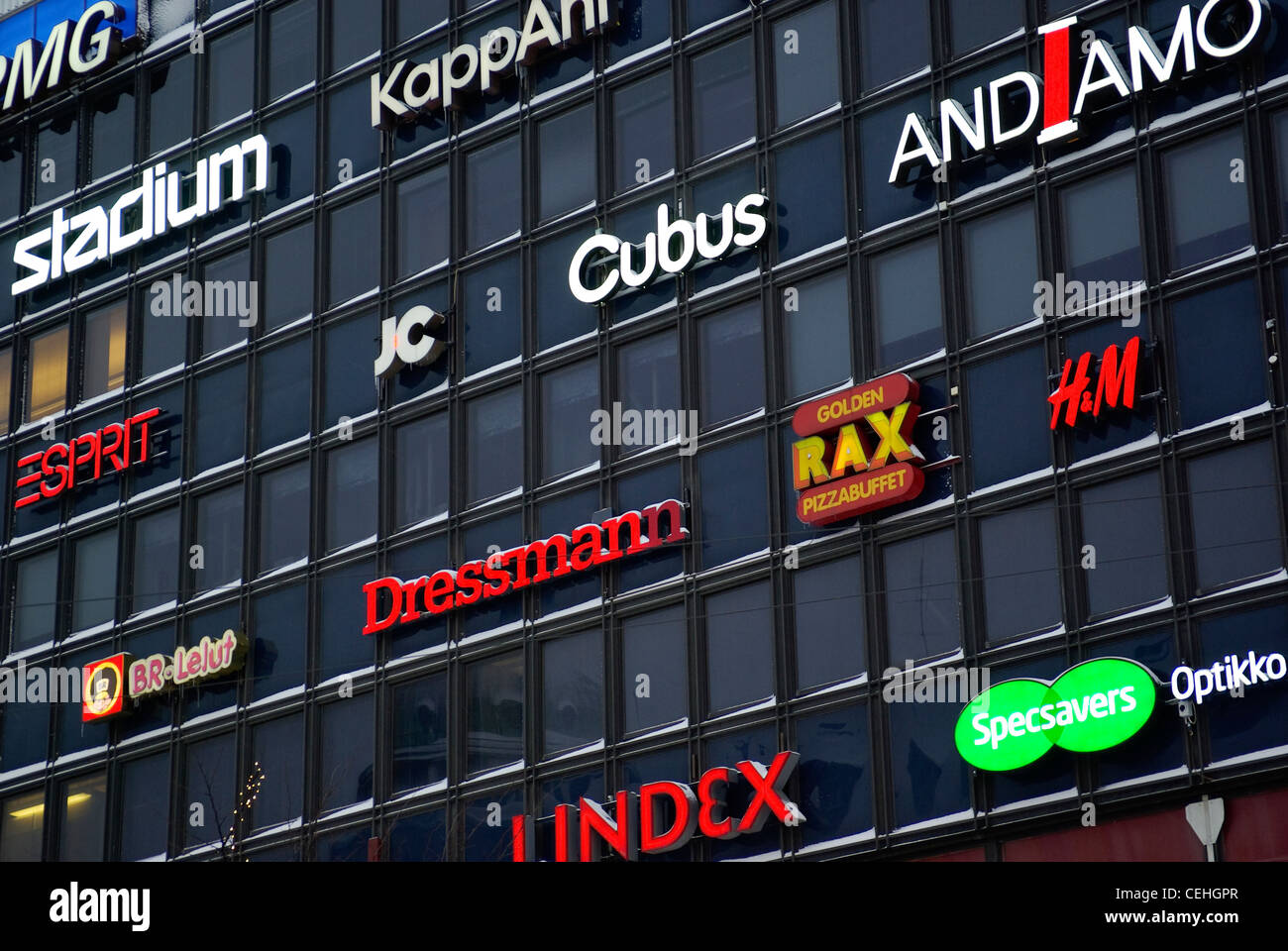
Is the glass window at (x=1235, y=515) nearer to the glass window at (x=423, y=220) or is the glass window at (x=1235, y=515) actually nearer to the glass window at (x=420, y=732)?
the glass window at (x=420, y=732)

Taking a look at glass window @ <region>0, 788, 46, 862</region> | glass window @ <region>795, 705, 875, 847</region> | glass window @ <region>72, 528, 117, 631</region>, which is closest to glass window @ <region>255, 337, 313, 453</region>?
glass window @ <region>72, 528, 117, 631</region>

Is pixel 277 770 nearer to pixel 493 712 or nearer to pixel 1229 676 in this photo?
pixel 493 712

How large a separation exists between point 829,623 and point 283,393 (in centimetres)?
1650

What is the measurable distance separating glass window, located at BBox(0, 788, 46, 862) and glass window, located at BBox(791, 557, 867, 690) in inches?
835

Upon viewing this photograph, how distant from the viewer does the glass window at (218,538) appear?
5278cm

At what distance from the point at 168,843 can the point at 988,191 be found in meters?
23.5

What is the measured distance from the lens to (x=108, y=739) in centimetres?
5344

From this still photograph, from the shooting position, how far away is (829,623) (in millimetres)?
42594

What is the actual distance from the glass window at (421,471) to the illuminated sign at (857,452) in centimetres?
937

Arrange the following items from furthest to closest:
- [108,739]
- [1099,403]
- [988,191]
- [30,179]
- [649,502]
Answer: [30,179], [108,739], [649,502], [988,191], [1099,403]

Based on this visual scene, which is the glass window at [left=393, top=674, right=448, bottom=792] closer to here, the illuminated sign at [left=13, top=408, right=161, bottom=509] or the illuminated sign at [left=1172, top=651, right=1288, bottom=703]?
the illuminated sign at [left=13, top=408, right=161, bottom=509]

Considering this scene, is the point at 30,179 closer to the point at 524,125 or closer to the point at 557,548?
the point at 524,125
